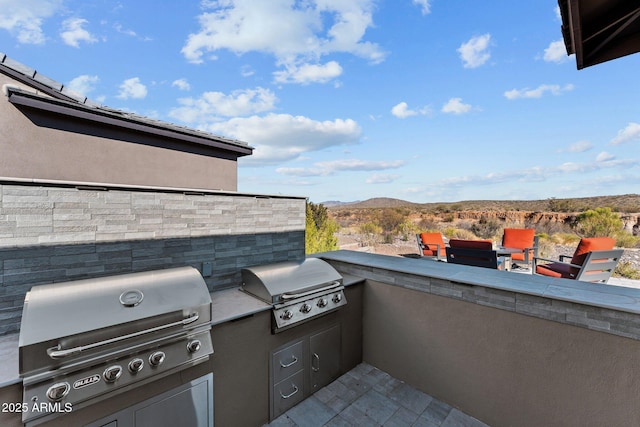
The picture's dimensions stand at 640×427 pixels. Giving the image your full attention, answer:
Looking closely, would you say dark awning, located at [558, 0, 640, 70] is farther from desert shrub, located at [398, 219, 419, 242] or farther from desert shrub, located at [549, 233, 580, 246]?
desert shrub, located at [549, 233, 580, 246]

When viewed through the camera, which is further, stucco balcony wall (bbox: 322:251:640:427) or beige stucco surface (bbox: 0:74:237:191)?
beige stucco surface (bbox: 0:74:237:191)

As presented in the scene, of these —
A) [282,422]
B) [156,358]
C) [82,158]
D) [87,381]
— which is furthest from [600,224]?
[82,158]

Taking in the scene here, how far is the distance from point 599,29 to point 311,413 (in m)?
4.34

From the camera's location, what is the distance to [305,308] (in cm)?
250

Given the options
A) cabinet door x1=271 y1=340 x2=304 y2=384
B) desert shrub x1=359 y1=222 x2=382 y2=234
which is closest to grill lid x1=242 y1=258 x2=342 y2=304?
cabinet door x1=271 y1=340 x2=304 y2=384

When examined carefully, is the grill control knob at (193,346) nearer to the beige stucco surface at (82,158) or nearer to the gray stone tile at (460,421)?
the gray stone tile at (460,421)

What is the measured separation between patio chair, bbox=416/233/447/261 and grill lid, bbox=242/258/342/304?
11.8 ft

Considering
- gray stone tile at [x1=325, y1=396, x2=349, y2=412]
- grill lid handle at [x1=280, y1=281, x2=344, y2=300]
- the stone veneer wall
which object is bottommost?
gray stone tile at [x1=325, y1=396, x2=349, y2=412]

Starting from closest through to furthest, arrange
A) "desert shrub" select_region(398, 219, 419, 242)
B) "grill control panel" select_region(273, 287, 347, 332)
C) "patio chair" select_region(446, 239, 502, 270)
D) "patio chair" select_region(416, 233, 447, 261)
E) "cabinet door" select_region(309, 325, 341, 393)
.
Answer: "grill control panel" select_region(273, 287, 347, 332), "cabinet door" select_region(309, 325, 341, 393), "patio chair" select_region(446, 239, 502, 270), "patio chair" select_region(416, 233, 447, 261), "desert shrub" select_region(398, 219, 419, 242)

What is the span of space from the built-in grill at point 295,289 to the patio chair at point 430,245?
356 cm

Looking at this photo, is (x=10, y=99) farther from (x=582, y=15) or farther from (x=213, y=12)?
(x=582, y=15)

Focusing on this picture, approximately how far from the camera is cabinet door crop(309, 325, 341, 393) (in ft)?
8.95


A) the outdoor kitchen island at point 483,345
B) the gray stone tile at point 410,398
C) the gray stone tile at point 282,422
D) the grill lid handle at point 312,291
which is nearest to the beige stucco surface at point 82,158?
the outdoor kitchen island at point 483,345

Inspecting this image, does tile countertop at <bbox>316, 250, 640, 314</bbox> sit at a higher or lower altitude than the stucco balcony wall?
higher
